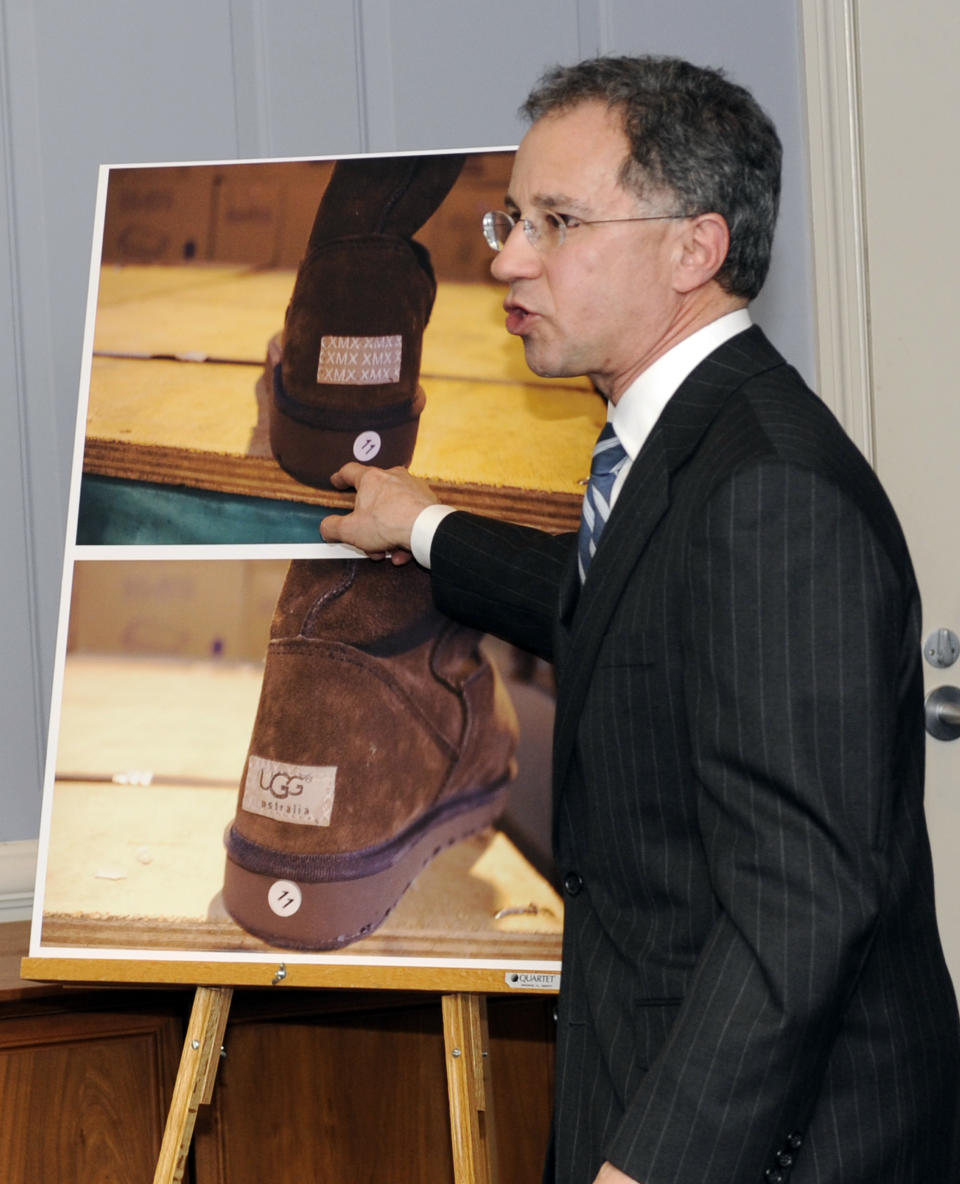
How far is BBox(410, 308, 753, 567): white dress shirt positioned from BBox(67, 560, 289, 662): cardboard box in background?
52cm

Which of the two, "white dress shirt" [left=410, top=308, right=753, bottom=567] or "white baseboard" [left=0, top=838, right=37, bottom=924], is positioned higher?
"white dress shirt" [left=410, top=308, right=753, bottom=567]

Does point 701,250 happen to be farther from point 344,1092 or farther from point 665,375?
point 344,1092

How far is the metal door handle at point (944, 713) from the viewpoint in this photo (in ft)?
6.68

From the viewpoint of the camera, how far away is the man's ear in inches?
47.8

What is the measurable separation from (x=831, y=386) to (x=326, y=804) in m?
1.21

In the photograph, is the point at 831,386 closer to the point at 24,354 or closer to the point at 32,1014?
the point at 24,354

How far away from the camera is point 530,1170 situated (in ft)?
6.79

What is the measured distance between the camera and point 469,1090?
5.10 ft

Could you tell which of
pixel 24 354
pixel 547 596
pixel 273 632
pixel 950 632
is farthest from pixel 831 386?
pixel 24 354

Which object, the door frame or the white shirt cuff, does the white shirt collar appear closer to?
the white shirt cuff

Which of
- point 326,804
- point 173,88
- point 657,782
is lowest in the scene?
point 326,804

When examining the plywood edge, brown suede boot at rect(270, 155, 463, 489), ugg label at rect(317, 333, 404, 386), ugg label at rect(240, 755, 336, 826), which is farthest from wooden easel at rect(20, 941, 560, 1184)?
ugg label at rect(317, 333, 404, 386)

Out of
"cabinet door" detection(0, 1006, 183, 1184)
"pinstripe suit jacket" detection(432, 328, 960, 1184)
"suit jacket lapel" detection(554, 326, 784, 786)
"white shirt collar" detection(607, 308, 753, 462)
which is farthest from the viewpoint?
"cabinet door" detection(0, 1006, 183, 1184)

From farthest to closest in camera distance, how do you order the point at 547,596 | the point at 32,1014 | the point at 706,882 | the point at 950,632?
1. the point at 950,632
2. the point at 32,1014
3. the point at 547,596
4. the point at 706,882
